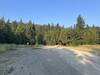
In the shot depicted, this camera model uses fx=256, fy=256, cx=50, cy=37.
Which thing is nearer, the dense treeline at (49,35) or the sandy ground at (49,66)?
the sandy ground at (49,66)

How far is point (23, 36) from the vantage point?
106 metres

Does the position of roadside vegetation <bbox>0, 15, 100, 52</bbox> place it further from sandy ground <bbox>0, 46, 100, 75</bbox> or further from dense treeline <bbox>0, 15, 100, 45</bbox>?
sandy ground <bbox>0, 46, 100, 75</bbox>

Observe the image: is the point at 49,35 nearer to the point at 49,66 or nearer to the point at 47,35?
the point at 47,35

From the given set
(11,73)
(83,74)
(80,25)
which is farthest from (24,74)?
(80,25)

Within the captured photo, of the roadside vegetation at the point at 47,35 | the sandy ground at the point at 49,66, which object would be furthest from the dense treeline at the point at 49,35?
→ the sandy ground at the point at 49,66

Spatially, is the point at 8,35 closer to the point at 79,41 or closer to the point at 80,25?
the point at 79,41

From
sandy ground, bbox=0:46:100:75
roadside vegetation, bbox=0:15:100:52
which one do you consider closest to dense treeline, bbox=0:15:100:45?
roadside vegetation, bbox=0:15:100:52

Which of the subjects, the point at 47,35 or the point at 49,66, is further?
the point at 47,35

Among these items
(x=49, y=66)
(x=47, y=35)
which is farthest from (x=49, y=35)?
(x=49, y=66)

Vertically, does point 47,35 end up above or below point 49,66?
above

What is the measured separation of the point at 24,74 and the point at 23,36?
93.6 m

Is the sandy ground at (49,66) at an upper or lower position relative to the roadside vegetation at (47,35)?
lower

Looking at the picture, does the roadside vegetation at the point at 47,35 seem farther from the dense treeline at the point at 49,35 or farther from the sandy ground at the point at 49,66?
the sandy ground at the point at 49,66

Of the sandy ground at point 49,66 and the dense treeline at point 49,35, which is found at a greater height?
the dense treeline at point 49,35
